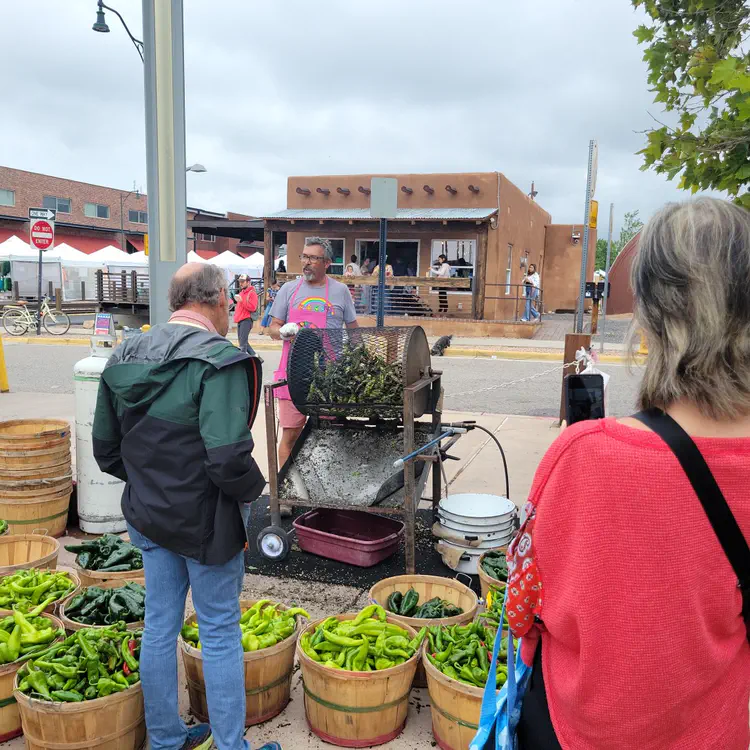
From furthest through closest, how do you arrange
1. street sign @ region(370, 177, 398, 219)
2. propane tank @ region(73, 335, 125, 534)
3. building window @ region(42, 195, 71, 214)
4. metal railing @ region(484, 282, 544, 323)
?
building window @ region(42, 195, 71, 214)
metal railing @ region(484, 282, 544, 323)
street sign @ region(370, 177, 398, 219)
propane tank @ region(73, 335, 125, 534)

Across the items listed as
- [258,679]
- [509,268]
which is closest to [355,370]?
[258,679]

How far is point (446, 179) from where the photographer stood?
73.1 ft

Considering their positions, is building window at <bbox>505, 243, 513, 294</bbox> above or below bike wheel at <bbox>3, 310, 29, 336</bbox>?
above

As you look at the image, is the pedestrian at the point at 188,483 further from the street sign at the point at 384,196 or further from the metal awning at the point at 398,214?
the metal awning at the point at 398,214

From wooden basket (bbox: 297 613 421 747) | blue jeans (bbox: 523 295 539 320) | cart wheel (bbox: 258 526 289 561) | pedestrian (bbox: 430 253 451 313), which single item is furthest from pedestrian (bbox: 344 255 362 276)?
wooden basket (bbox: 297 613 421 747)

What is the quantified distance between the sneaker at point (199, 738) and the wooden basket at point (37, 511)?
8.52 feet

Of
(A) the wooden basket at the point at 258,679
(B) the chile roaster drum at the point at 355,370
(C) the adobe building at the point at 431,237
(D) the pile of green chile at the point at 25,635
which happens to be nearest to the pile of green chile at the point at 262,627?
(A) the wooden basket at the point at 258,679

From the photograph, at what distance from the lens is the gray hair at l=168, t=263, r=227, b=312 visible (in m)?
2.64

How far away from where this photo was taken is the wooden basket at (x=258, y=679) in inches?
113

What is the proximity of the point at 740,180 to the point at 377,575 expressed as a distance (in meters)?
3.04

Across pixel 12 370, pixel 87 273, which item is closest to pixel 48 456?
pixel 12 370

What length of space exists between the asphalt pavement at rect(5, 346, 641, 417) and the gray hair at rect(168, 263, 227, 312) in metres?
5.86

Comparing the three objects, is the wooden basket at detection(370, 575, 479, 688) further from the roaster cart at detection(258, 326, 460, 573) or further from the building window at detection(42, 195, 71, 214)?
the building window at detection(42, 195, 71, 214)

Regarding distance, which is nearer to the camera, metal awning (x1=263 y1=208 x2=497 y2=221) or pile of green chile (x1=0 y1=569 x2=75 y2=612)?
pile of green chile (x1=0 y1=569 x2=75 y2=612)
